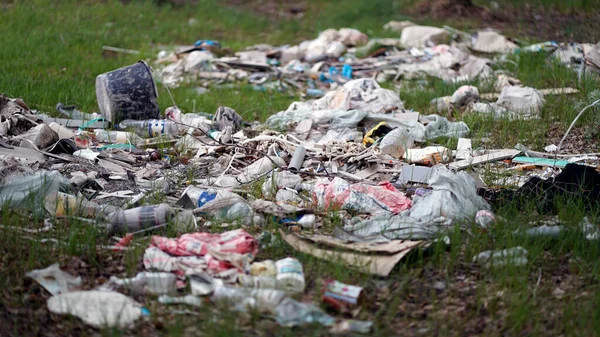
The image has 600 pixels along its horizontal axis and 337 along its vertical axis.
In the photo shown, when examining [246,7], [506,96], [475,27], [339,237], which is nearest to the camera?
[339,237]

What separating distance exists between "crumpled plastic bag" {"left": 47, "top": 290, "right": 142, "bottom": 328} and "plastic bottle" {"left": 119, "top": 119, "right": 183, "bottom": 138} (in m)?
3.20

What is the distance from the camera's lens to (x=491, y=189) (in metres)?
4.76

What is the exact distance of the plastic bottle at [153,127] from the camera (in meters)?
6.34

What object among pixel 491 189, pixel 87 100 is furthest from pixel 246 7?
pixel 491 189

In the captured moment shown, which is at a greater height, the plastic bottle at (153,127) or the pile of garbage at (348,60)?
the plastic bottle at (153,127)

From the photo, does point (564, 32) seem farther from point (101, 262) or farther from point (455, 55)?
point (101, 262)

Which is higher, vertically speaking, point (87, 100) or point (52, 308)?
point (52, 308)

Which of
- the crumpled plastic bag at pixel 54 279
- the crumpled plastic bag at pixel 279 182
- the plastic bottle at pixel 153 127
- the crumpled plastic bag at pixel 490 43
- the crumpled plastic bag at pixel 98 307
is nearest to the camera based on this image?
the crumpled plastic bag at pixel 98 307

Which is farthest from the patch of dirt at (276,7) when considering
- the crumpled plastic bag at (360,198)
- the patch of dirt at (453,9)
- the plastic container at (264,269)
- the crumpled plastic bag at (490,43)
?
the plastic container at (264,269)

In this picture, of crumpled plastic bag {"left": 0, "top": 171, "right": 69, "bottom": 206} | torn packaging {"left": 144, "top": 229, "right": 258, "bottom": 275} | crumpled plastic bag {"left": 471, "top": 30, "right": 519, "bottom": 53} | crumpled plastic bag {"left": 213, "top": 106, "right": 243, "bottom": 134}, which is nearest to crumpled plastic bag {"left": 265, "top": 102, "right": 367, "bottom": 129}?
crumpled plastic bag {"left": 213, "top": 106, "right": 243, "bottom": 134}

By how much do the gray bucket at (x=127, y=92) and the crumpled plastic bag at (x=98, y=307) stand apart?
3520mm

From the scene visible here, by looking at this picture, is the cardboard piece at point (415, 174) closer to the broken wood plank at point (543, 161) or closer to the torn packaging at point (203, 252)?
the broken wood plank at point (543, 161)

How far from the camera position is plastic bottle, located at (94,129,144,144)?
606 cm

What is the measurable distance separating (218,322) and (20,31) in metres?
8.31
